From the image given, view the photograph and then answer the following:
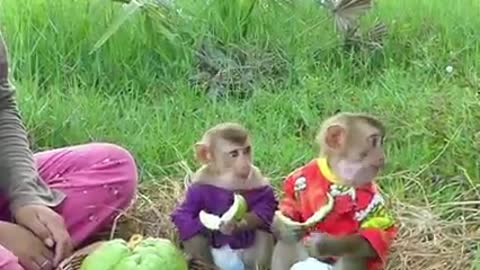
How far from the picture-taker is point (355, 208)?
2867mm

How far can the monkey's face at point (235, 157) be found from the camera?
3016 mm

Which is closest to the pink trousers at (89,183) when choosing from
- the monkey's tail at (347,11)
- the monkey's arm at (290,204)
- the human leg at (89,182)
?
the human leg at (89,182)

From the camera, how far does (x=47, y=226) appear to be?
122 inches

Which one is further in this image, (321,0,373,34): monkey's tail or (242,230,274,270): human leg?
(321,0,373,34): monkey's tail

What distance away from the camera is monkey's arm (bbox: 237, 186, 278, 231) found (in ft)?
9.93

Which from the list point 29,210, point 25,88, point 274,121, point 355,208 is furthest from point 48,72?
point 355,208

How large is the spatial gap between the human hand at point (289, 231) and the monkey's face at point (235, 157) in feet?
0.50

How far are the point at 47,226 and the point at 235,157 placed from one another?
1.66 feet

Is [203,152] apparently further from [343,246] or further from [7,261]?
[7,261]

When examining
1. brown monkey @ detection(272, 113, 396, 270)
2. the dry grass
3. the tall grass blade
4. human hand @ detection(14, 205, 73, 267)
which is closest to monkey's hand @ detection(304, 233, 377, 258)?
brown monkey @ detection(272, 113, 396, 270)

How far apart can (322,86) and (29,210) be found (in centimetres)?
152

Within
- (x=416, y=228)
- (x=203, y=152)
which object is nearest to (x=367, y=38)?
(x=416, y=228)

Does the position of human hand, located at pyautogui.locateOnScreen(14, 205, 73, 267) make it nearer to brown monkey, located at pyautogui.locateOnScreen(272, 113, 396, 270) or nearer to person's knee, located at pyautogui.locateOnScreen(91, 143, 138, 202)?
person's knee, located at pyautogui.locateOnScreen(91, 143, 138, 202)

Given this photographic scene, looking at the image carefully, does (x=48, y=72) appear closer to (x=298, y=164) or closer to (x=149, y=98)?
(x=149, y=98)
